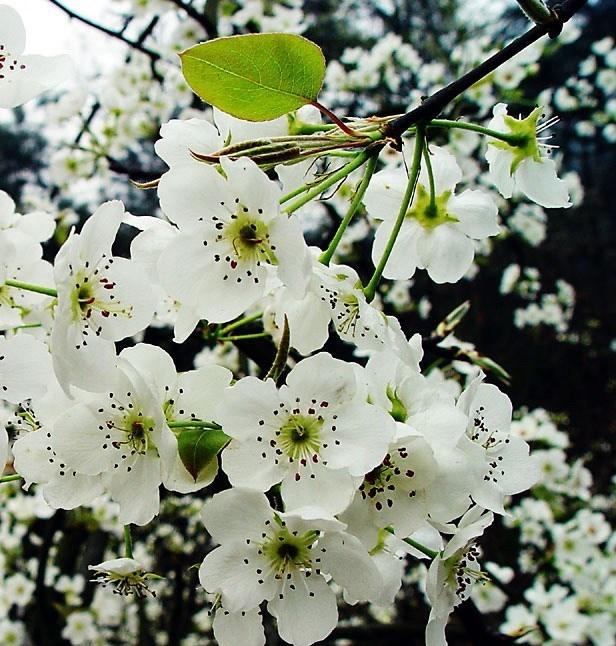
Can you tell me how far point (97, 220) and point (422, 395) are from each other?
0.35 meters

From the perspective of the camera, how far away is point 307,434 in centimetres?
74

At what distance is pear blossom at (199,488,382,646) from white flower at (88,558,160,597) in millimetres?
100

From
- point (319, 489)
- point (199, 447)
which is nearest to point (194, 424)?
point (199, 447)

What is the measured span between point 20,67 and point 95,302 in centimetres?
31

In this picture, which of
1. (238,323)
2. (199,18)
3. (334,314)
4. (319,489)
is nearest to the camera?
(319,489)

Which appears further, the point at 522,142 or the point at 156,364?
the point at 522,142

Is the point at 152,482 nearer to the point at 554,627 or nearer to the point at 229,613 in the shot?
the point at 229,613

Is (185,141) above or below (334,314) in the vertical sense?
above

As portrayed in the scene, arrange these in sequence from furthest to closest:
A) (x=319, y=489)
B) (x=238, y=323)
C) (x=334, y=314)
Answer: (x=238, y=323), (x=334, y=314), (x=319, y=489)

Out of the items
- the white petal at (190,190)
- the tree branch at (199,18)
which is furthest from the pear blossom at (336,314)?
the tree branch at (199,18)

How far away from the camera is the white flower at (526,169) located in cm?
88

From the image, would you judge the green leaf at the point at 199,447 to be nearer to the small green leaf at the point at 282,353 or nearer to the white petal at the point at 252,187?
the small green leaf at the point at 282,353

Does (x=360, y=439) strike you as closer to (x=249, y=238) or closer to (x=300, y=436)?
(x=300, y=436)

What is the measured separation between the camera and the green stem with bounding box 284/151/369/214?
2.29 ft
